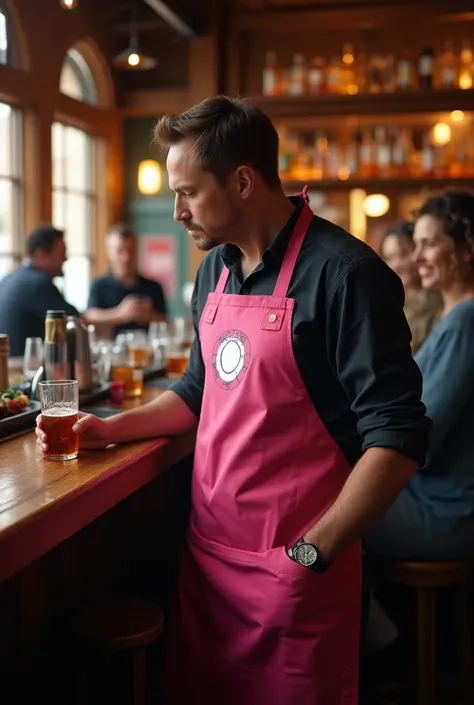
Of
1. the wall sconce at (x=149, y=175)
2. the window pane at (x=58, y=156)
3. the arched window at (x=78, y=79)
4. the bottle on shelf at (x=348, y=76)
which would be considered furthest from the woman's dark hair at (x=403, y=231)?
the arched window at (x=78, y=79)

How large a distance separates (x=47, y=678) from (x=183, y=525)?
901 mm

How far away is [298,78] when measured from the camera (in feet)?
21.1

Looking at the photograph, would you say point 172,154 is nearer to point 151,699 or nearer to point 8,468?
point 8,468

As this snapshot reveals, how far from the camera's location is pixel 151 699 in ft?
8.62

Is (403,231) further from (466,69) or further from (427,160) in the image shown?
(466,69)

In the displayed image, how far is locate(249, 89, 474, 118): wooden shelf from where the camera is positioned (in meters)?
6.08

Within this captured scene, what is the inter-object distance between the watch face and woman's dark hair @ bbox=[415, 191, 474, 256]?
1.44 m

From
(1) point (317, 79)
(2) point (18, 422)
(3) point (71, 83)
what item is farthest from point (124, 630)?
(3) point (71, 83)

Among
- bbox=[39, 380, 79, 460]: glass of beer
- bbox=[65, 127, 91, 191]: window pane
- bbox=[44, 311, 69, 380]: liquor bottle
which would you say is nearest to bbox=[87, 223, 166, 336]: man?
bbox=[65, 127, 91, 191]: window pane

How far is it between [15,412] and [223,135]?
909mm

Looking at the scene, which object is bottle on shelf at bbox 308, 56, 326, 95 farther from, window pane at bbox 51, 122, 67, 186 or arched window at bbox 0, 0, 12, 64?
arched window at bbox 0, 0, 12, 64

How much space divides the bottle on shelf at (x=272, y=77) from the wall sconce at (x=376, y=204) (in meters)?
1.07

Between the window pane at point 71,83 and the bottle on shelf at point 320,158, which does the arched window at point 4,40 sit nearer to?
the window pane at point 71,83

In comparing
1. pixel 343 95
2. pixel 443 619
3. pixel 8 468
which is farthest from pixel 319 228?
pixel 343 95
